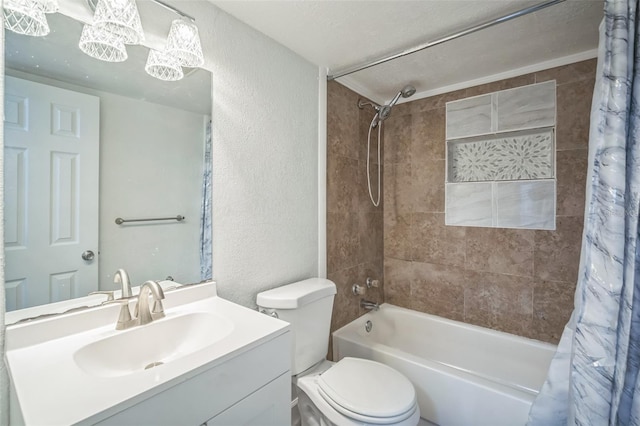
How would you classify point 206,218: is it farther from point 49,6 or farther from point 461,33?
point 461,33

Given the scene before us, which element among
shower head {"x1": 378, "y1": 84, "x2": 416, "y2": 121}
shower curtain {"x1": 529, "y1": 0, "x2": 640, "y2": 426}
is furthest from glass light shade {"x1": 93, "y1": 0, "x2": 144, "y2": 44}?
shower curtain {"x1": 529, "y1": 0, "x2": 640, "y2": 426}

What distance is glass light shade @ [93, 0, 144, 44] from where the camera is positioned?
0.98m

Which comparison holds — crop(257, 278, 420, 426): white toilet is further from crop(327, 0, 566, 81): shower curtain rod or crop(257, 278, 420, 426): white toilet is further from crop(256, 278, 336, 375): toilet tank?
crop(327, 0, 566, 81): shower curtain rod

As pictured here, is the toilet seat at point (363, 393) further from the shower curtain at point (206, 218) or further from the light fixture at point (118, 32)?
the light fixture at point (118, 32)

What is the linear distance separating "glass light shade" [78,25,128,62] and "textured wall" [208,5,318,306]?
0.37 meters

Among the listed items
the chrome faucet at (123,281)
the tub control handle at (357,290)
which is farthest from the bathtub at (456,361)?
the chrome faucet at (123,281)

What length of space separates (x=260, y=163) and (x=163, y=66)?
23.1 inches

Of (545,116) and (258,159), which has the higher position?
(545,116)

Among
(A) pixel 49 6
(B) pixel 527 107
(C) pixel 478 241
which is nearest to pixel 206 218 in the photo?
(A) pixel 49 6

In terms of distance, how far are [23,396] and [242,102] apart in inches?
50.6

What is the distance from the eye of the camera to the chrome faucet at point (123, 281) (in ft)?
3.36

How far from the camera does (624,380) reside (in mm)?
1015

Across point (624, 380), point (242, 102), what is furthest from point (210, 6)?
point (624, 380)

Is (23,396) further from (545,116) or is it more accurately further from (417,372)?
(545,116)
